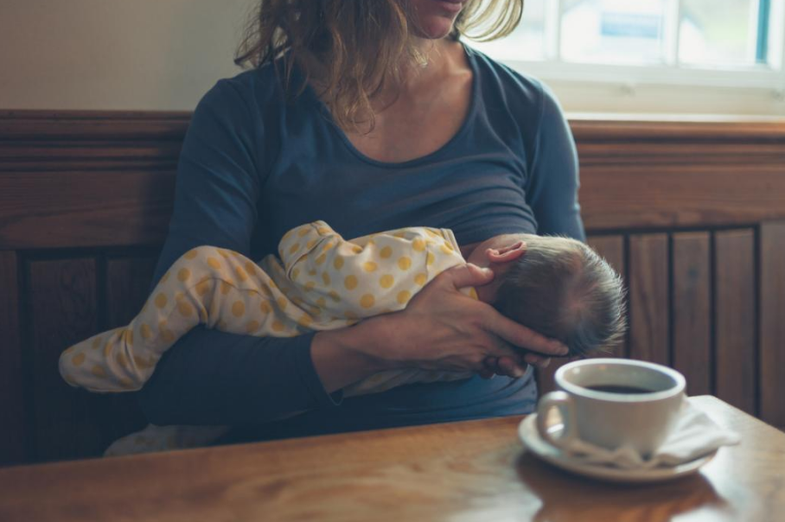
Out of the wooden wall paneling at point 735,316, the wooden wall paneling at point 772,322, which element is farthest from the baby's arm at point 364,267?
the wooden wall paneling at point 772,322

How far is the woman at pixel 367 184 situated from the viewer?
1005 millimetres

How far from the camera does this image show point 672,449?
677mm

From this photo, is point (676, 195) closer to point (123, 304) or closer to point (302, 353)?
point (302, 353)

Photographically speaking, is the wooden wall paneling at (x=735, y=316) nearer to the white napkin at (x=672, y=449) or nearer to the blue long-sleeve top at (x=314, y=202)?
the blue long-sleeve top at (x=314, y=202)

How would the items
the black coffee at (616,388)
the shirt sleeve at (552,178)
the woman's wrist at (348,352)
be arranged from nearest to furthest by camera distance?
the black coffee at (616,388) → the woman's wrist at (348,352) → the shirt sleeve at (552,178)

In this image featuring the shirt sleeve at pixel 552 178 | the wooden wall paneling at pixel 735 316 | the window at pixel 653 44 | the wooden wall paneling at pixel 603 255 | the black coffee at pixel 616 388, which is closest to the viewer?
the black coffee at pixel 616 388

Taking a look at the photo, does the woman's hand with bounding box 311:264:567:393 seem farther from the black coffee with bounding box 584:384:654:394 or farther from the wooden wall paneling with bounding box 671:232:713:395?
the wooden wall paneling with bounding box 671:232:713:395

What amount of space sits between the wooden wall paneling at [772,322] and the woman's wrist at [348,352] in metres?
1.10

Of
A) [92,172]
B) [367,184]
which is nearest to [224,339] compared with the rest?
[367,184]

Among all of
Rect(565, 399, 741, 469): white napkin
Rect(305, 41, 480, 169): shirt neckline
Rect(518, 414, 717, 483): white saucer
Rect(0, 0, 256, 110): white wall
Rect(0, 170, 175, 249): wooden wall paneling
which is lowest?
Rect(518, 414, 717, 483): white saucer

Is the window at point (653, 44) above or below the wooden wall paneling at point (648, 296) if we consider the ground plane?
above

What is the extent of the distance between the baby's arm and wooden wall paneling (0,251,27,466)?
0.48m

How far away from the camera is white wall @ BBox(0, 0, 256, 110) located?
1.28m

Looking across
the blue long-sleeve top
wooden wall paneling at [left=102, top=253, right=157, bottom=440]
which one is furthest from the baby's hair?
wooden wall paneling at [left=102, top=253, right=157, bottom=440]
